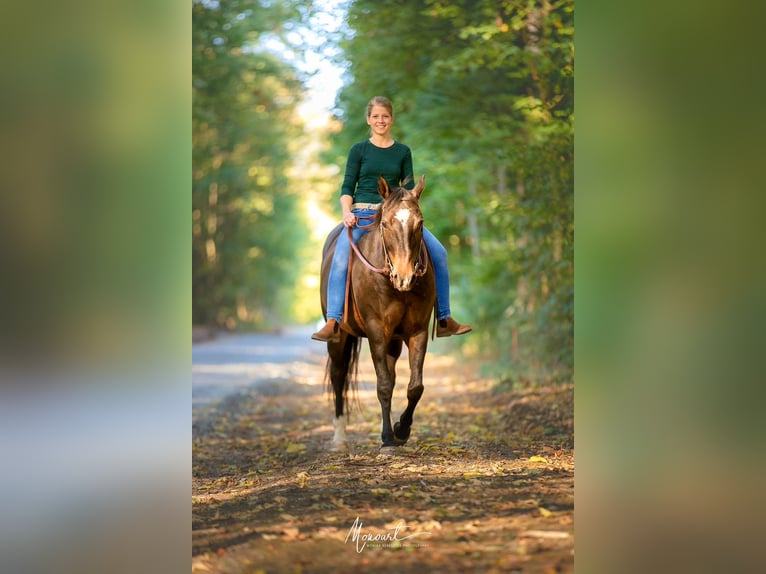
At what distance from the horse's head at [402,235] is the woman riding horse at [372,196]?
14.8 inches

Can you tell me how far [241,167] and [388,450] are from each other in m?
16.4

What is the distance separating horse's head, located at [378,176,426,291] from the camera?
4.83 m

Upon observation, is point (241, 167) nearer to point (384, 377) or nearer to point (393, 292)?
point (384, 377)

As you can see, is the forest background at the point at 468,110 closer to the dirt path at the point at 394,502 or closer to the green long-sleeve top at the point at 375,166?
the green long-sleeve top at the point at 375,166

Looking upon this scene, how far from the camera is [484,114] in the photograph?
9906mm

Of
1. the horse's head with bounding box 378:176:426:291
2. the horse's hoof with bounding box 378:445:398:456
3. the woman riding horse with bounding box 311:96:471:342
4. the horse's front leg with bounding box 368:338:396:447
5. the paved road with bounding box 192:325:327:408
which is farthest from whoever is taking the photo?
the paved road with bounding box 192:325:327:408

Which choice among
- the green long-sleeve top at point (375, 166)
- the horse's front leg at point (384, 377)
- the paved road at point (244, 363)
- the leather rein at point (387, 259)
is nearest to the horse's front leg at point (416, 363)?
the horse's front leg at point (384, 377)

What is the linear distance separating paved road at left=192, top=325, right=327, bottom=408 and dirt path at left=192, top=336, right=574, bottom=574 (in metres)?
4.24
